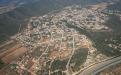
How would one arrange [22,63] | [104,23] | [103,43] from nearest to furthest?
[22,63]
[103,43]
[104,23]

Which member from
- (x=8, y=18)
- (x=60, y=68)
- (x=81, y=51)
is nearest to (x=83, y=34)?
(x=81, y=51)

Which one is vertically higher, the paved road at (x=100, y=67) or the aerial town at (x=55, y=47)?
the aerial town at (x=55, y=47)

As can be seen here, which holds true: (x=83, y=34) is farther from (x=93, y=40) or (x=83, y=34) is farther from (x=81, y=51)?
(x=81, y=51)

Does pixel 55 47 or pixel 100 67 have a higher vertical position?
pixel 55 47

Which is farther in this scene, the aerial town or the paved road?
the aerial town

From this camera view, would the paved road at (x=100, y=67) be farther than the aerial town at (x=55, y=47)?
No

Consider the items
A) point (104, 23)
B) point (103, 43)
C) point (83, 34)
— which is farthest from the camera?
point (104, 23)

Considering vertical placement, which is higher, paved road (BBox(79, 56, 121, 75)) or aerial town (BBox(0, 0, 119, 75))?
aerial town (BBox(0, 0, 119, 75))

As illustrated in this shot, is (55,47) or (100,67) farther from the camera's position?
(55,47)
